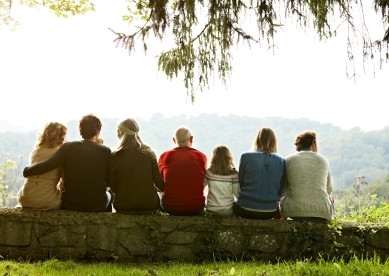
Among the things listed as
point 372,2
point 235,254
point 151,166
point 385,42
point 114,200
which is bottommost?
point 235,254

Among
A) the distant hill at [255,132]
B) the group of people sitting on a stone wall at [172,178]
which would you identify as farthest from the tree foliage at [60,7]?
the distant hill at [255,132]

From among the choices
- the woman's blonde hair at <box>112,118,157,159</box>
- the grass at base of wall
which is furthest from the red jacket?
the grass at base of wall

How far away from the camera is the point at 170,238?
5.12m

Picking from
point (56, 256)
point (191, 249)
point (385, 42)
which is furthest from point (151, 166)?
point (385, 42)

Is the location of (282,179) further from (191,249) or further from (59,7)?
(59,7)

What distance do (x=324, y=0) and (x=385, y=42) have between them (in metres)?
0.76

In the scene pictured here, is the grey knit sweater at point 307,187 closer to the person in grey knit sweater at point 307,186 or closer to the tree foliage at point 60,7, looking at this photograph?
the person in grey knit sweater at point 307,186

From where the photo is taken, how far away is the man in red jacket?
525 centimetres

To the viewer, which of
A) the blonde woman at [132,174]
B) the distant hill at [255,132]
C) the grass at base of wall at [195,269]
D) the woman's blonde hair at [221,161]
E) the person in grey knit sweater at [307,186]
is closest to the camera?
the grass at base of wall at [195,269]

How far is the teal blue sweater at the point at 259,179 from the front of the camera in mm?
5223

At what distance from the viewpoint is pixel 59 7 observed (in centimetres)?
738

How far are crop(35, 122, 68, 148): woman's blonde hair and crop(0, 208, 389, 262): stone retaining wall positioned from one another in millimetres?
689

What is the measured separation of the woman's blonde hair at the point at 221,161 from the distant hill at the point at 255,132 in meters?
54.1

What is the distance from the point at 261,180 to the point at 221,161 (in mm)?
474
